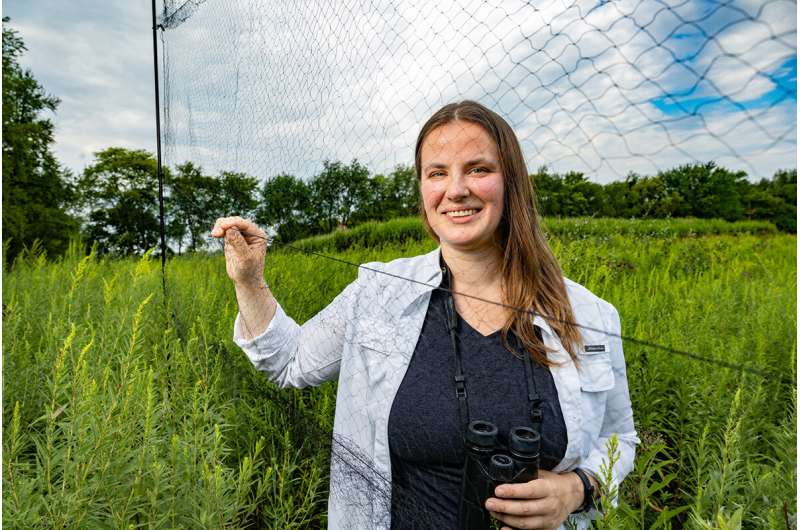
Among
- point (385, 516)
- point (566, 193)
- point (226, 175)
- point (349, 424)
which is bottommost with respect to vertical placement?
point (385, 516)

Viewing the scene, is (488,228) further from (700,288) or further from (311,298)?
(700,288)

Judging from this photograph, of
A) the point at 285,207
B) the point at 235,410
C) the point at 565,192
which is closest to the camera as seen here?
the point at 565,192

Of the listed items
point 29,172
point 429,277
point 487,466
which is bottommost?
point 487,466

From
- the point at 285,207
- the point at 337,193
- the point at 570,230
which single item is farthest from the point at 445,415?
the point at 570,230

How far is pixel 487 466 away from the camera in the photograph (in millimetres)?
923

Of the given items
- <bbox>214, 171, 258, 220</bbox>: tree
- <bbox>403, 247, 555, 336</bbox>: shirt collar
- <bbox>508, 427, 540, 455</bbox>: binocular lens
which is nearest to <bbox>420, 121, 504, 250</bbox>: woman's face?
<bbox>403, 247, 555, 336</bbox>: shirt collar

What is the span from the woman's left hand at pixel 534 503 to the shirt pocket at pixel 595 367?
24 centimetres

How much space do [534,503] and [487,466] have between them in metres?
0.12

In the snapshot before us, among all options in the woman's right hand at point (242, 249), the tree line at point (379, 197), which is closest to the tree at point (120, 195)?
the tree line at point (379, 197)

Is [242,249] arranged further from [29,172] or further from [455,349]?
[29,172]

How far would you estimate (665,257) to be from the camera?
4.33 meters

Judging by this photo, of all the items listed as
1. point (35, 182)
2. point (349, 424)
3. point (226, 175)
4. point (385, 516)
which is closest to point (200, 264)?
point (226, 175)

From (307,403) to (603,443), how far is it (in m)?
1.29

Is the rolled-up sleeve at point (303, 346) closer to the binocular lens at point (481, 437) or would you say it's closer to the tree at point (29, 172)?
the binocular lens at point (481, 437)
